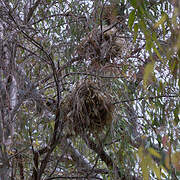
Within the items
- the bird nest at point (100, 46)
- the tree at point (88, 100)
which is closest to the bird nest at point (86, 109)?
the tree at point (88, 100)

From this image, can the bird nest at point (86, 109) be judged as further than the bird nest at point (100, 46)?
No

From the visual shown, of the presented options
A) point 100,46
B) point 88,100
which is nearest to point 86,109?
point 88,100

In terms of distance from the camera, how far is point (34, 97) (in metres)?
1.83

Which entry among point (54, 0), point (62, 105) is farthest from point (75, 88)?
point (54, 0)

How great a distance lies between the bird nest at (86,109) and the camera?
5.15 feet

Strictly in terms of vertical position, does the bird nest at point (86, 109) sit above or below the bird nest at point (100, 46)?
below

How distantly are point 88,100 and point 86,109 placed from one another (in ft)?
0.15

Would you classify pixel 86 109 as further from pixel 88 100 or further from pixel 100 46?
pixel 100 46

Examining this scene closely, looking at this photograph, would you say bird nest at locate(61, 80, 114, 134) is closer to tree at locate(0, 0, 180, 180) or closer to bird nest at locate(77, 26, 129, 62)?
tree at locate(0, 0, 180, 180)

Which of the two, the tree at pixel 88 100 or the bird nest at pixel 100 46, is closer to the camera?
the tree at pixel 88 100

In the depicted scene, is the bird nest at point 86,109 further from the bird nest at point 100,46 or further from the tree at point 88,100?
the bird nest at point 100,46

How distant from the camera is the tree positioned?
1604 mm

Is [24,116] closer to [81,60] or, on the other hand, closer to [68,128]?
[68,128]

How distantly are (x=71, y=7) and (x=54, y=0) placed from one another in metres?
0.23
